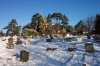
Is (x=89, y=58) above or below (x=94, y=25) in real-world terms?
below

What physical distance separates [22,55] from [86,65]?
5.47 m

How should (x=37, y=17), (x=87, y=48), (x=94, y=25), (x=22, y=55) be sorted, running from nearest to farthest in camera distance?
1. (x=22, y=55)
2. (x=87, y=48)
3. (x=94, y=25)
4. (x=37, y=17)

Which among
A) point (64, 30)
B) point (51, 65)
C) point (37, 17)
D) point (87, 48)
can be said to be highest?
point (37, 17)

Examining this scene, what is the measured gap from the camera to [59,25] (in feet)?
207

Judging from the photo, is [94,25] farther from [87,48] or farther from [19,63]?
[19,63]

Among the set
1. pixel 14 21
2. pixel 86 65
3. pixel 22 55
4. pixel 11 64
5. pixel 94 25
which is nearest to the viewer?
pixel 86 65


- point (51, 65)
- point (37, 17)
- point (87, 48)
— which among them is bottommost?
point (51, 65)

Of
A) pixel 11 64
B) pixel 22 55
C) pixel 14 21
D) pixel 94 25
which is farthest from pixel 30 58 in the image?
pixel 14 21

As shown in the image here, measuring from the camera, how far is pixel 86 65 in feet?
32.2

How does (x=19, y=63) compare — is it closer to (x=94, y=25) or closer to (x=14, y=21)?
(x=94, y=25)

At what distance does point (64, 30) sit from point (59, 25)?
10.6 feet

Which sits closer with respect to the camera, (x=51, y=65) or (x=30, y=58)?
(x=51, y=65)

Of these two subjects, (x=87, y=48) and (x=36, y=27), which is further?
(x=36, y=27)

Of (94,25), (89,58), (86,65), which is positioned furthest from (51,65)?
(94,25)
